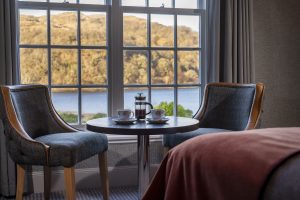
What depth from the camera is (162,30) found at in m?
4.22

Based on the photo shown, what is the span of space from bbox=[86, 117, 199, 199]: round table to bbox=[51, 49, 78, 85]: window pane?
0.97m

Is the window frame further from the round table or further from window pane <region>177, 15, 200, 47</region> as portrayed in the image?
the round table

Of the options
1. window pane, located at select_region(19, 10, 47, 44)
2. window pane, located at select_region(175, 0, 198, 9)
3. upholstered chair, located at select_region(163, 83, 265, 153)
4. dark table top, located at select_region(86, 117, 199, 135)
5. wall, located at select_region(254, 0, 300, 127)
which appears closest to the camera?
dark table top, located at select_region(86, 117, 199, 135)

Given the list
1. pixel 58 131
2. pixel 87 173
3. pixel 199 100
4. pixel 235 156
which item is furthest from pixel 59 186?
pixel 235 156

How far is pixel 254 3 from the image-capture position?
435cm

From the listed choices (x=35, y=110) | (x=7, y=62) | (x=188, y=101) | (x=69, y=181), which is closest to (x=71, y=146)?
(x=69, y=181)

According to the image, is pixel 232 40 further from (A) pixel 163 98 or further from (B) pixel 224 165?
(B) pixel 224 165

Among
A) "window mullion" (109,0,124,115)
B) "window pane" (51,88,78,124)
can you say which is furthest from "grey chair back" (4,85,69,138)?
"window mullion" (109,0,124,115)

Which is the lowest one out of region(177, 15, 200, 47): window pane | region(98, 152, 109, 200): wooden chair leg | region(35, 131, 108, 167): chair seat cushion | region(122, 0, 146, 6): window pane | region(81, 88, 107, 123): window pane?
region(98, 152, 109, 200): wooden chair leg

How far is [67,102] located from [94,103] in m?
0.25

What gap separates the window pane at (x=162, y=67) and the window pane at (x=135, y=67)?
8 cm

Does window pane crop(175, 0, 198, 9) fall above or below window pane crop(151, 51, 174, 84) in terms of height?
above

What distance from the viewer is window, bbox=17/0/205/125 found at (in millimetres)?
3947

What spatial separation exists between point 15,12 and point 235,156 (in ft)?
8.73
